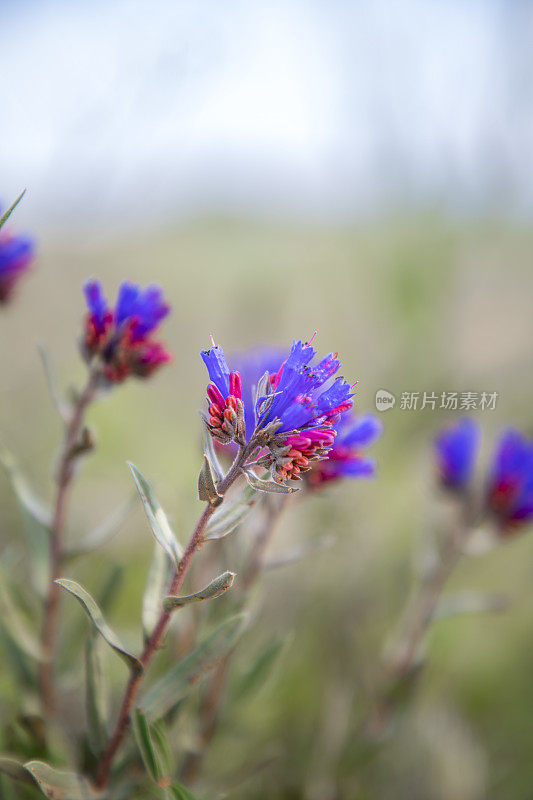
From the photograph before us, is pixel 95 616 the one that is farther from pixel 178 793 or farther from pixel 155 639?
pixel 178 793

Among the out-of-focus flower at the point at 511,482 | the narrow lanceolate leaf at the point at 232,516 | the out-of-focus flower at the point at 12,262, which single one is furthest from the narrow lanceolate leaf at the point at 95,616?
the out-of-focus flower at the point at 511,482

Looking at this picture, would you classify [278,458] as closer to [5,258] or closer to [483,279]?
[5,258]

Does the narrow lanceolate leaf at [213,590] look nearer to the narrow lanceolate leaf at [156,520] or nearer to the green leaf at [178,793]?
the narrow lanceolate leaf at [156,520]

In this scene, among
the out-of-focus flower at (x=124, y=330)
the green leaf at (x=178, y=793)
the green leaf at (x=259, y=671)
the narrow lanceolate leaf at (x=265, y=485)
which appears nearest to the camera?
the narrow lanceolate leaf at (x=265, y=485)

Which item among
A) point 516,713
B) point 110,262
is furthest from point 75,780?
point 110,262

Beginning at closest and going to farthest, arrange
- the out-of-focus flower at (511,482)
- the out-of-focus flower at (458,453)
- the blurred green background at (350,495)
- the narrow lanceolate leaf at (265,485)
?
the narrow lanceolate leaf at (265,485)
the out-of-focus flower at (511,482)
the out-of-focus flower at (458,453)
the blurred green background at (350,495)

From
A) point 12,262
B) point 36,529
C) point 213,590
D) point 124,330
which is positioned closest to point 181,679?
point 213,590
